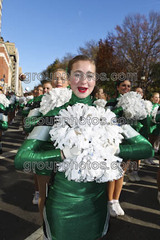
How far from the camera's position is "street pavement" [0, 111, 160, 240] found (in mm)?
2842

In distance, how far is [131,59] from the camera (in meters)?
22.3

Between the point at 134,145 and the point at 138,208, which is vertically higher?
the point at 134,145

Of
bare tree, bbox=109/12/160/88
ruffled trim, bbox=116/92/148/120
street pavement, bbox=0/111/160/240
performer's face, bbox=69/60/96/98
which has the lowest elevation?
street pavement, bbox=0/111/160/240

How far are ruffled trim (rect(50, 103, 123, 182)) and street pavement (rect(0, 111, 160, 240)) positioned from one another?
5.85 feet

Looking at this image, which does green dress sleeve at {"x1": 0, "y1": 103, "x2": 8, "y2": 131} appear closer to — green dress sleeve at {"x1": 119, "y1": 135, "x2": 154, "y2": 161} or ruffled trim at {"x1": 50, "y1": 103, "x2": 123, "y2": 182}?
ruffled trim at {"x1": 50, "y1": 103, "x2": 123, "y2": 182}

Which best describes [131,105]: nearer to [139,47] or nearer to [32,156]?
[32,156]

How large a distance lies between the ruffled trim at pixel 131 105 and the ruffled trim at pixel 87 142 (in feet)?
7.16

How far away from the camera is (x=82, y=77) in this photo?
63.7 inches

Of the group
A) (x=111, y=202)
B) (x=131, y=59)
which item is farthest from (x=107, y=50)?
(x=111, y=202)

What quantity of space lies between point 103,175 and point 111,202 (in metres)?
2.12

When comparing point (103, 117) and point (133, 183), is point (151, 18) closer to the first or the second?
point (133, 183)

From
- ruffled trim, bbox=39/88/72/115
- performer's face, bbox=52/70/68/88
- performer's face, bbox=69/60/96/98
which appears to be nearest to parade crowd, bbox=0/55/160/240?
performer's face, bbox=69/60/96/98

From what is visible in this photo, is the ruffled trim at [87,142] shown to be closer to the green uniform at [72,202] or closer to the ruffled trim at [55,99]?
the green uniform at [72,202]

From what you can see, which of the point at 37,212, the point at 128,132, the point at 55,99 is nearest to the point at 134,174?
the point at 37,212
